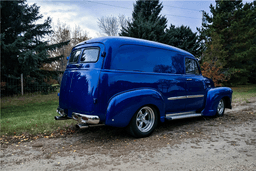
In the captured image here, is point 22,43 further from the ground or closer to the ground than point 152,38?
closer to the ground

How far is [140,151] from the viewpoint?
3646mm

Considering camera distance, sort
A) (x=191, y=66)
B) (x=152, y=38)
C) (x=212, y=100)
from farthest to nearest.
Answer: (x=152, y=38), (x=212, y=100), (x=191, y=66)

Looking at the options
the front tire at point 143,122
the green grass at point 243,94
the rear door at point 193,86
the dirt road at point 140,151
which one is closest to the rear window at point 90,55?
the front tire at point 143,122

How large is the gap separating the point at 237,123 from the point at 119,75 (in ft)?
13.7

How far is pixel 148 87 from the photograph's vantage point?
179 inches

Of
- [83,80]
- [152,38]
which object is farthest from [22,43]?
[152,38]

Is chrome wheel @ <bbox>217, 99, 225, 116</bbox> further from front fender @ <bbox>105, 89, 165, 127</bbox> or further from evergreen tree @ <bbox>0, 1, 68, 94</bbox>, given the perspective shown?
evergreen tree @ <bbox>0, 1, 68, 94</bbox>

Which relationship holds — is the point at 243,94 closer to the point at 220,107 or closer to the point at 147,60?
the point at 220,107

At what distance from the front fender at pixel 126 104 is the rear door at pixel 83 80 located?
40cm

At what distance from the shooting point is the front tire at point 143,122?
4.29m

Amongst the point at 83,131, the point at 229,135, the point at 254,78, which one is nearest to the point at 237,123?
the point at 229,135

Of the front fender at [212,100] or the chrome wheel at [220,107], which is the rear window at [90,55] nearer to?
the front fender at [212,100]

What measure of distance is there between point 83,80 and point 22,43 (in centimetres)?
863

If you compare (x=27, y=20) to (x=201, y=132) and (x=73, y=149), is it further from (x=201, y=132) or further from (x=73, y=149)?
(x=201, y=132)
